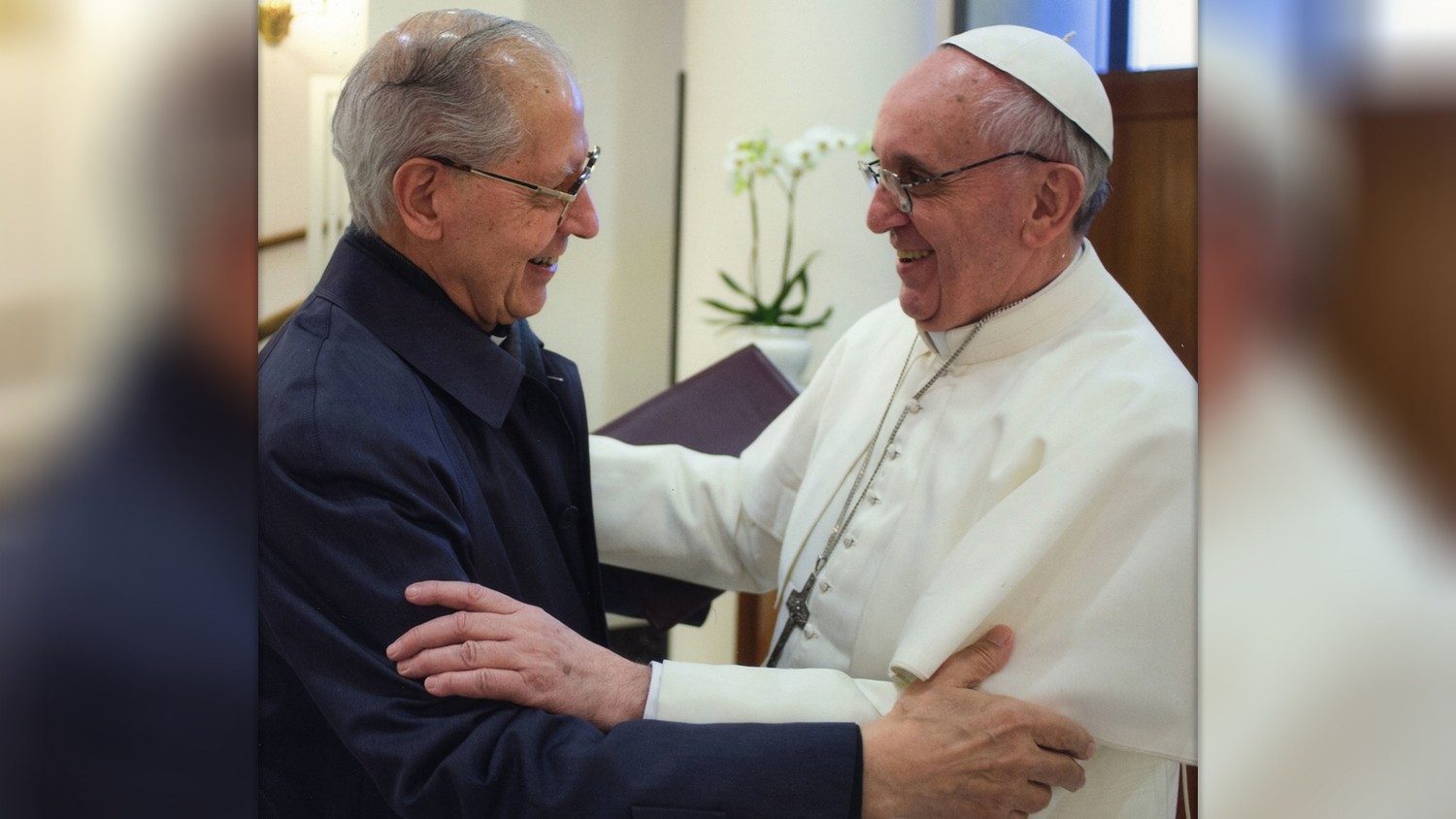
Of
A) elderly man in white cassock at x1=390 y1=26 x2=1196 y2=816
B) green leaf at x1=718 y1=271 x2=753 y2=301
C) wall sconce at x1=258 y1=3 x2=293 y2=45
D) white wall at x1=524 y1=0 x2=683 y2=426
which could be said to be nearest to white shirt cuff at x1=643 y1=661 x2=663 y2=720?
elderly man in white cassock at x1=390 y1=26 x2=1196 y2=816

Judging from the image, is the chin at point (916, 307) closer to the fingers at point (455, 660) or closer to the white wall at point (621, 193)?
the white wall at point (621, 193)

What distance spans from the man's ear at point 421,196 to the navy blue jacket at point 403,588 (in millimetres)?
51

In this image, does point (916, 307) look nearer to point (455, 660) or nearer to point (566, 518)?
point (566, 518)

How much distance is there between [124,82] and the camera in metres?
1.39

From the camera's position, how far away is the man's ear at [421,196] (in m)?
1.58

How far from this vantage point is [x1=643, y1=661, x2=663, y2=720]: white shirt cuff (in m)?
1.52

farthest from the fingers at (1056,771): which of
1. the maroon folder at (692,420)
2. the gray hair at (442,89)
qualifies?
the gray hair at (442,89)

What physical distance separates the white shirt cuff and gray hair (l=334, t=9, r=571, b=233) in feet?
2.09

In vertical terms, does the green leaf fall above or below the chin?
above

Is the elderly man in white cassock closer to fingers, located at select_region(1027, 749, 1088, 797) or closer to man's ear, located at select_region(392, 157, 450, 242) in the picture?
fingers, located at select_region(1027, 749, 1088, 797)

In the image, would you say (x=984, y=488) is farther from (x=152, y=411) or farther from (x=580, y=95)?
(x=152, y=411)

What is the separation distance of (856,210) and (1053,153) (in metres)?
0.28

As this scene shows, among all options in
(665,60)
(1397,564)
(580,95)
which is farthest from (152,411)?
(1397,564)

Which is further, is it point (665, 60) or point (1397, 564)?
point (665, 60)
